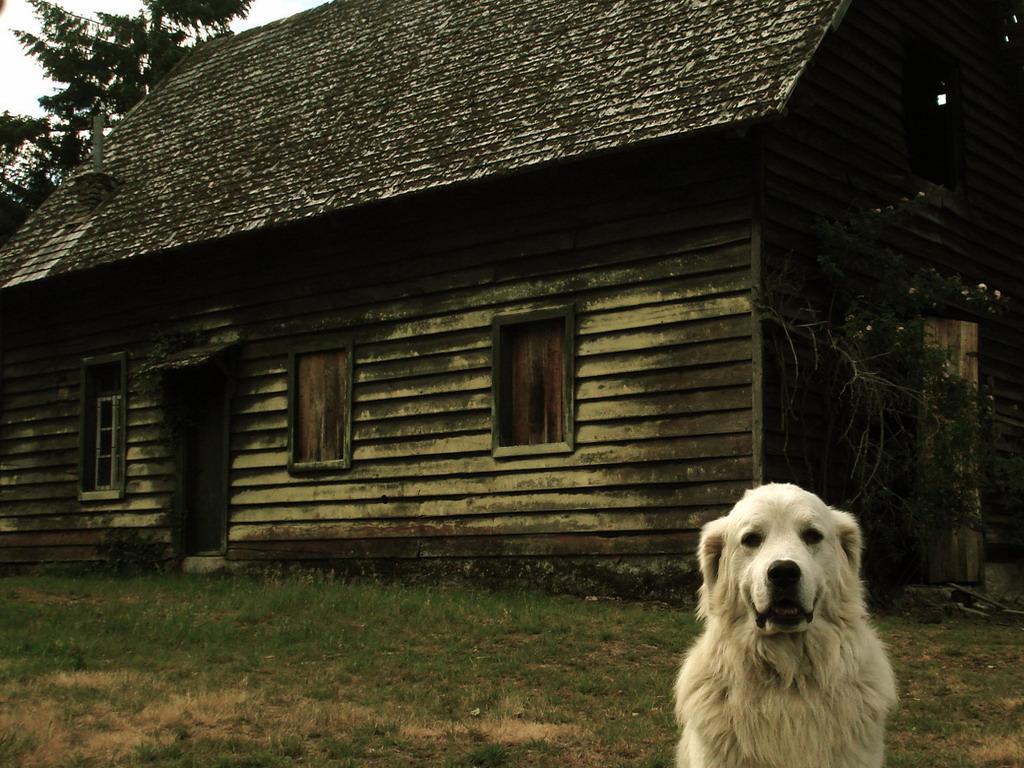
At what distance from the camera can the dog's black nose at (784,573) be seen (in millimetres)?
4258

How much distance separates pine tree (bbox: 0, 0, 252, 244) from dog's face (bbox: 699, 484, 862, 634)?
25.5 metres

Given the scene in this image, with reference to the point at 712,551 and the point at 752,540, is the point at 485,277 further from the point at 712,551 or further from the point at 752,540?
the point at 752,540

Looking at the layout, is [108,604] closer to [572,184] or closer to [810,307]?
[572,184]

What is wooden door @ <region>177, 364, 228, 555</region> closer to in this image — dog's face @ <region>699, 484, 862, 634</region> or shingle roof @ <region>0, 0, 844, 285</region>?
shingle roof @ <region>0, 0, 844, 285</region>

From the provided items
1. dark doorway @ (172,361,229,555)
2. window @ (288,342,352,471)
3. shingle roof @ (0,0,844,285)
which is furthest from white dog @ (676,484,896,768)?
dark doorway @ (172,361,229,555)

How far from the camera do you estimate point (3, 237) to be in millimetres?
26688

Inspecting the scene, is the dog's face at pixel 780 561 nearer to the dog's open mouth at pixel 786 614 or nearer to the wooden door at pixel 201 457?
the dog's open mouth at pixel 786 614

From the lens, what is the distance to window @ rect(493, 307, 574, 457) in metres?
12.4

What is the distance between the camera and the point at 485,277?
43.0ft

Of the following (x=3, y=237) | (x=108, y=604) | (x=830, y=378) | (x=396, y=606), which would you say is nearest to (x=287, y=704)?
(x=396, y=606)

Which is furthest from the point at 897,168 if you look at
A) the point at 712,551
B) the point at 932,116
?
the point at 712,551

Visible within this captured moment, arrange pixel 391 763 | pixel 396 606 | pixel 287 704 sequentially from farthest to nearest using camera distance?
Result: 1. pixel 396 606
2. pixel 287 704
3. pixel 391 763

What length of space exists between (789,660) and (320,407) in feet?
35.2

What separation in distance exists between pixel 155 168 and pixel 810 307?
10843mm
